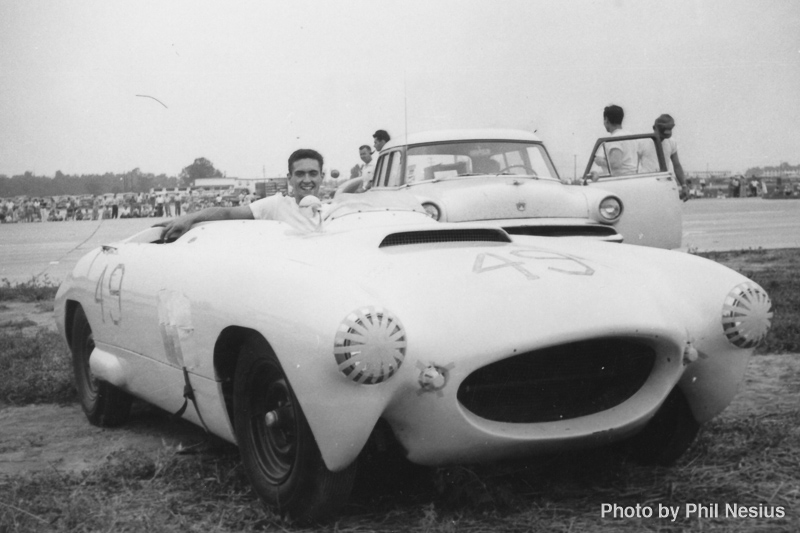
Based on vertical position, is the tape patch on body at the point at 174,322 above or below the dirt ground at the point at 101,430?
above

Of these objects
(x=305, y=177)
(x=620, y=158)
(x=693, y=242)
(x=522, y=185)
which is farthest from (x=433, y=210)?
(x=693, y=242)

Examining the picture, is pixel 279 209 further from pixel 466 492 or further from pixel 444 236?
pixel 466 492

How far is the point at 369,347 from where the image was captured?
2.70 meters

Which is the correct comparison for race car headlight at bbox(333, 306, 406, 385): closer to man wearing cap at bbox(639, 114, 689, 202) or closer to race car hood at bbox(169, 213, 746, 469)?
race car hood at bbox(169, 213, 746, 469)

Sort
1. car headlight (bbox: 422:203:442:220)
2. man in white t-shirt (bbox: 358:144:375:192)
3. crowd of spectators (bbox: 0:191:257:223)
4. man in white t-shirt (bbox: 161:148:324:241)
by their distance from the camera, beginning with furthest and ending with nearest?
crowd of spectators (bbox: 0:191:257:223) → man in white t-shirt (bbox: 358:144:375:192) → car headlight (bbox: 422:203:442:220) → man in white t-shirt (bbox: 161:148:324:241)

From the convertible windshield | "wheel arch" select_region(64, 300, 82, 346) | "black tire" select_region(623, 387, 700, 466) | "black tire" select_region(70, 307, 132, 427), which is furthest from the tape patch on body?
the convertible windshield

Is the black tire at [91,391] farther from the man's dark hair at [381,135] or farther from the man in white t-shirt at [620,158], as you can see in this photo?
the man's dark hair at [381,135]

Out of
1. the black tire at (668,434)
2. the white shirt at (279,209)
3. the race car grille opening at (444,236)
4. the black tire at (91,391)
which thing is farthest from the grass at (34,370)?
the black tire at (668,434)

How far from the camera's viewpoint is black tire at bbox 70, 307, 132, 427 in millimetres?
4777

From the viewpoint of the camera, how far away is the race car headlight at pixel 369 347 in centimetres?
269

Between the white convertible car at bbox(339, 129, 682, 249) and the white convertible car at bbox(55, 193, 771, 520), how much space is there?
11.3ft

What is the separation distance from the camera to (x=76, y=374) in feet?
17.1

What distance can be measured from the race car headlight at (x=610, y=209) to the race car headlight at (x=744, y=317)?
169 inches

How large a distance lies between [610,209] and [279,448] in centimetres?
500
